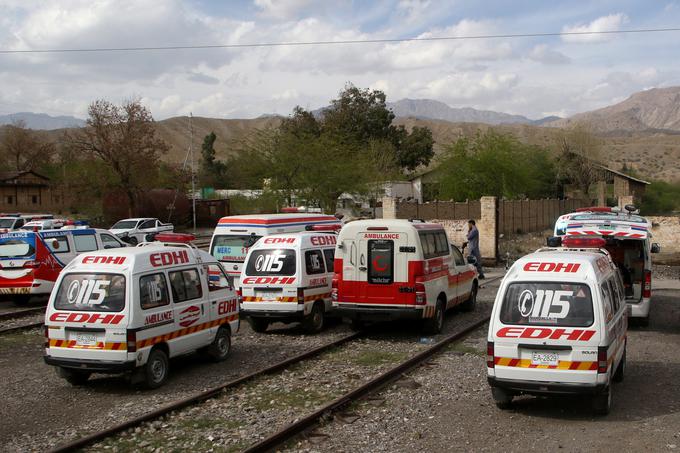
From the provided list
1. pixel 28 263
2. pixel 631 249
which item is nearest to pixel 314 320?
pixel 631 249

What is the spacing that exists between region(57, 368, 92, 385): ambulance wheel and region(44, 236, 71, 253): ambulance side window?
9340 mm

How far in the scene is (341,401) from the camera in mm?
9555

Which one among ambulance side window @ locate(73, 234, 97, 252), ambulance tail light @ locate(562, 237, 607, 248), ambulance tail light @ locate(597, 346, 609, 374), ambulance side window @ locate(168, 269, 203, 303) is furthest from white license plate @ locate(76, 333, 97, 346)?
ambulance side window @ locate(73, 234, 97, 252)

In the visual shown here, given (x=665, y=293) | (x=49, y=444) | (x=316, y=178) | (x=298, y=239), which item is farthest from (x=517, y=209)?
(x=49, y=444)

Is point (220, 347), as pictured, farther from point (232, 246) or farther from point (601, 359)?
point (601, 359)

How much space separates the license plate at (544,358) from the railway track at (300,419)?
102 inches

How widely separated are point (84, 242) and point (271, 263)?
804 centimetres

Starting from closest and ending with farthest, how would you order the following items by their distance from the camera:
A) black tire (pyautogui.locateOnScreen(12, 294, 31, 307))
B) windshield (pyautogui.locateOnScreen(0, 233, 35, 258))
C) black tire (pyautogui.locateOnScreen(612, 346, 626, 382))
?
1. black tire (pyautogui.locateOnScreen(612, 346, 626, 382))
2. windshield (pyautogui.locateOnScreen(0, 233, 35, 258))
3. black tire (pyautogui.locateOnScreen(12, 294, 31, 307))

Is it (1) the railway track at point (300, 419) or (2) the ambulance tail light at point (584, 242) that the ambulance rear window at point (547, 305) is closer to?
(1) the railway track at point (300, 419)

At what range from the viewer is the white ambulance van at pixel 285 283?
14.8m

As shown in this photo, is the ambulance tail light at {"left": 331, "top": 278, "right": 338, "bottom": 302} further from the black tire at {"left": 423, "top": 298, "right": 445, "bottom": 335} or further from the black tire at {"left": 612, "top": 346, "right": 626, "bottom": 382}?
the black tire at {"left": 612, "top": 346, "right": 626, "bottom": 382}

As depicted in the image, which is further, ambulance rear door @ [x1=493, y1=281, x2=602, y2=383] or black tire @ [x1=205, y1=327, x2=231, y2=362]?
black tire @ [x1=205, y1=327, x2=231, y2=362]

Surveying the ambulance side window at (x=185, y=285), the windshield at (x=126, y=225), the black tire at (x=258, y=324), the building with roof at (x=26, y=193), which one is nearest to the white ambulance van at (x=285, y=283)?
the black tire at (x=258, y=324)

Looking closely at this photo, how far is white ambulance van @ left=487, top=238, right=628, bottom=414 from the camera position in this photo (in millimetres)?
8609
